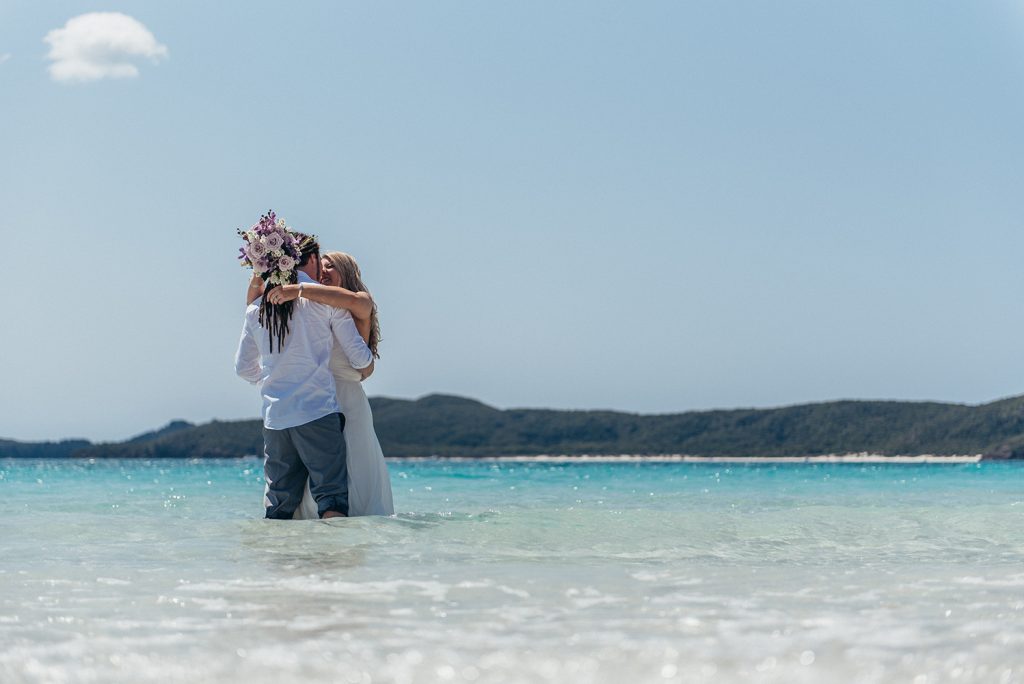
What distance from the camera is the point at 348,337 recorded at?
6.70 metres

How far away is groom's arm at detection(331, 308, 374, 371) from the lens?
22.0 ft

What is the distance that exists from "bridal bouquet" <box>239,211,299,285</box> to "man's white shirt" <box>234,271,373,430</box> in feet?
0.63

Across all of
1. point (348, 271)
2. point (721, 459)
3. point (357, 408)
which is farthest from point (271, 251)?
point (721, 459)

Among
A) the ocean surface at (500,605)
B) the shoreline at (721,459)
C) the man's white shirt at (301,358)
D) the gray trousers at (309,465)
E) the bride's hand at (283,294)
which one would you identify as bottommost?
the shoreline at (721,459)

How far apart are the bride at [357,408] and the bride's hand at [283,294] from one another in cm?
29

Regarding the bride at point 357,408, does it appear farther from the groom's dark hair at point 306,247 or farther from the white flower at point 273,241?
the white flower at point 273,241

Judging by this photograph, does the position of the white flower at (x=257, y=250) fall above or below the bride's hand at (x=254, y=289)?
above

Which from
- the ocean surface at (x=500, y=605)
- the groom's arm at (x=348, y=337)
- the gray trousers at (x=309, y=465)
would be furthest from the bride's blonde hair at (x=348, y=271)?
the ocean surface at (x=500, y=605)

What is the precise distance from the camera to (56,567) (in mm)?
5086

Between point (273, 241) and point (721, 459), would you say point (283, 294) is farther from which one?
point (721, 459)

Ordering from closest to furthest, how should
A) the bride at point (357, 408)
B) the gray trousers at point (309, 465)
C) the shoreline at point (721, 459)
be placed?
1. the gray trousers at point (309, 465)
2. the bride at point (357, 408)
3. the shoreline at point (721, 459)

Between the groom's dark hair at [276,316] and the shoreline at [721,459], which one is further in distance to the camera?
the shoreline at [721,459]

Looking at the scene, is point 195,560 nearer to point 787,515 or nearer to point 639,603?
point 639,603

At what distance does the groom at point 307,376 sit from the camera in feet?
21.7
